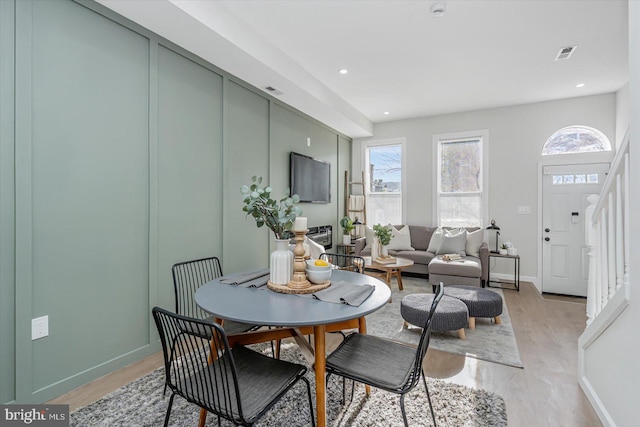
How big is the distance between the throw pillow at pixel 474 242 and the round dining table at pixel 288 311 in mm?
3628

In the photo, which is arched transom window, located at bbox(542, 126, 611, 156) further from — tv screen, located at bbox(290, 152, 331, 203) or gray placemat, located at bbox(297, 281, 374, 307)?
gray placemat, located at bbox(297, 281, 374, 307)

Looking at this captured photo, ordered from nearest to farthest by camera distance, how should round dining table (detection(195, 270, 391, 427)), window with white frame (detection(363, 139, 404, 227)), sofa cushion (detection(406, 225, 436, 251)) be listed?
round dining table (detection(195, 270, 391, 427)) → sofa cushion (detection(406, 225, 436, 251)) → window with white frame (detection(363, 139, 404, 227))

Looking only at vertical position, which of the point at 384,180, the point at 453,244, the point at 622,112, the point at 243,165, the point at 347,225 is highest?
the point at 622,112

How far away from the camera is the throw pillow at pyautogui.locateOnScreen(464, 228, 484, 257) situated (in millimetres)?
4887

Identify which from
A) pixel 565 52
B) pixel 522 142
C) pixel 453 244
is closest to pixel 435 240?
pixel 453 244

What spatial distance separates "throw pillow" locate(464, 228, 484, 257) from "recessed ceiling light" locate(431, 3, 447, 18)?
3.42 meters

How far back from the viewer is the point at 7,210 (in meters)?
1.72

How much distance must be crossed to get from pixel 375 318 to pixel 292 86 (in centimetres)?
283

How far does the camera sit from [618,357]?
1.61 metres

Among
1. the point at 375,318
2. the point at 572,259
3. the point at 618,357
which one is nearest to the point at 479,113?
the point at 572,259

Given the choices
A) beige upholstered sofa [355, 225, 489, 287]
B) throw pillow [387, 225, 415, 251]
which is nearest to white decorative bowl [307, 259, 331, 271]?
beige upholstered sofa [355, 225, 489, 287]

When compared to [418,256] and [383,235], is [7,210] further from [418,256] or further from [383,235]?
[418,256]

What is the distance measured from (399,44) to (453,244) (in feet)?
10.3

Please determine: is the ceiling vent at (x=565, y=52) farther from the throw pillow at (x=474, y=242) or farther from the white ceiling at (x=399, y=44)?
the throw pillow at (x=474, y=242)
